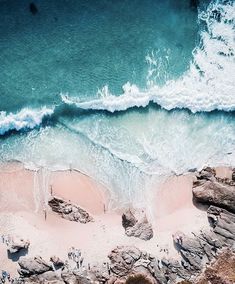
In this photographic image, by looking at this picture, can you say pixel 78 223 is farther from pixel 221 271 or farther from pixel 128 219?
pixel 221 271

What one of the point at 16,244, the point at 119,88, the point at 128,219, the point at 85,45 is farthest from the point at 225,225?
the point at 85,45

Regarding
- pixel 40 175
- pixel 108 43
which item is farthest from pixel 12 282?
pixel 108 43

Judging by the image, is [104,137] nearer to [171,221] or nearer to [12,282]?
[171,221]

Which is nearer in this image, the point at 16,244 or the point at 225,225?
the point at 16,244

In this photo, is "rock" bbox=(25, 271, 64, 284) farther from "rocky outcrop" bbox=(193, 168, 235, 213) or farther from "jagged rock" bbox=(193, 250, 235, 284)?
"rocky outcrop" bbox=(193, 168, 235, 213)

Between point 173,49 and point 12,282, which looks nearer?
point 12,282

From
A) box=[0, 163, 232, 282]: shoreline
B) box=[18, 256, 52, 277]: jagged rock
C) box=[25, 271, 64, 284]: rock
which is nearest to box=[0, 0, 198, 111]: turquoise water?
box=[0, 163, 232, 282]: shoreline
